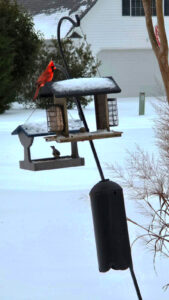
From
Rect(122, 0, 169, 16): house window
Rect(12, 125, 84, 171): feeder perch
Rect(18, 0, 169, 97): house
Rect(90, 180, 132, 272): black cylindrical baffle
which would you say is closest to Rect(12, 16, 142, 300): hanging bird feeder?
Rect(90, 180, 132, 272): black cylindrical baffle

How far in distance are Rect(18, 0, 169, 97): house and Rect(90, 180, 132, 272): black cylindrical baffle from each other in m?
23.8

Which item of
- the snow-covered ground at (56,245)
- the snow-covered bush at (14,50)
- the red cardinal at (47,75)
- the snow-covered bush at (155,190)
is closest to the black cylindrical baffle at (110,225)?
the red cardinal at (47,75)

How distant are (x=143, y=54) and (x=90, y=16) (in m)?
3.64

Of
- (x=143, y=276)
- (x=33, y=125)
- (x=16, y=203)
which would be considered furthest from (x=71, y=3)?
(x=33, y=125)

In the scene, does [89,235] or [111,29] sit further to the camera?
[111,29]

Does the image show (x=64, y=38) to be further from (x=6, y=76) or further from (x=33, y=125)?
(x=33, y=125)

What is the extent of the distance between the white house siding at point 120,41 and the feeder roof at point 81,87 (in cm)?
2460

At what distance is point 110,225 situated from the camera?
3832mm

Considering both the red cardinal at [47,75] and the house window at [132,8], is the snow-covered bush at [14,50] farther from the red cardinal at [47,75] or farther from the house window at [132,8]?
the red cardinal at [47,75]

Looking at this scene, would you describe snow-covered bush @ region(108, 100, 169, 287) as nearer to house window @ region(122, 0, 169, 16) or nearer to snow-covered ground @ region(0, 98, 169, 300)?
snow-covered ground @ region(0, 98, 169, 300)

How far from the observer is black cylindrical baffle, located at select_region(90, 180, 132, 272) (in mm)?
3809

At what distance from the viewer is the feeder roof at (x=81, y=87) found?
3.65m

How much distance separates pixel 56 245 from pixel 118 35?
69.9 feet

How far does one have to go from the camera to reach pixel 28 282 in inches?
318
